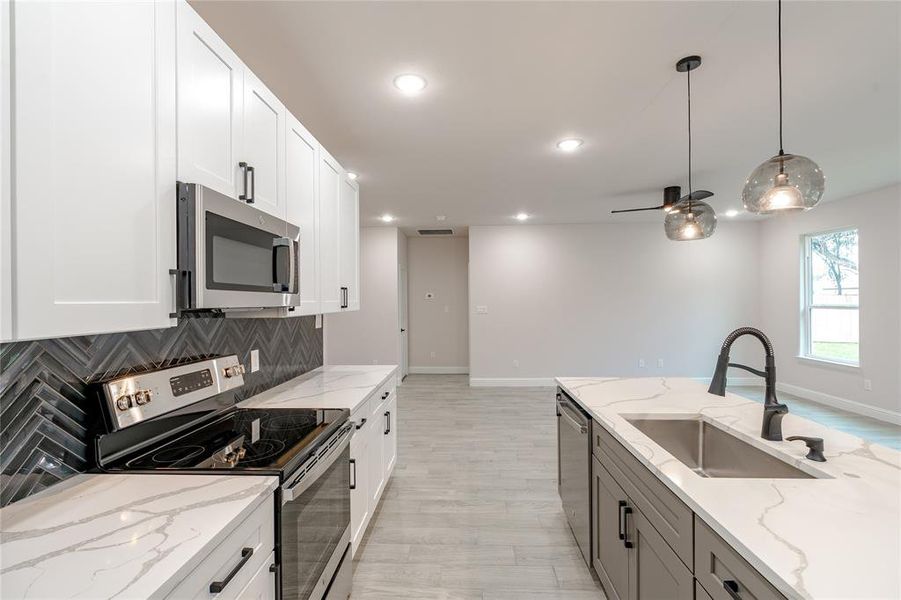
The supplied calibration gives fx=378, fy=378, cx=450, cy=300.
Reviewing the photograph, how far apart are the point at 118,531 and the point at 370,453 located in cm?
152

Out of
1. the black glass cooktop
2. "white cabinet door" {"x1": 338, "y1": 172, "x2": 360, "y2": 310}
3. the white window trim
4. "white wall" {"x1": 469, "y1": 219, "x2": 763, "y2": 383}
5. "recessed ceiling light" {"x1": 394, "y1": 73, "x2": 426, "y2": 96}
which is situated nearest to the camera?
the black glass cooktop

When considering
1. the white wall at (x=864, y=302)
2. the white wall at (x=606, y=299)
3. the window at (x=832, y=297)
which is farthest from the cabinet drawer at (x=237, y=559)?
the window at (x=832, y=297)

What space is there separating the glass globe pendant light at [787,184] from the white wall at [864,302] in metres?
4.45

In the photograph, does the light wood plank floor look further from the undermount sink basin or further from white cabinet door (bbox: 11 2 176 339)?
white cabinet door (bbox: 11 2 176 339)

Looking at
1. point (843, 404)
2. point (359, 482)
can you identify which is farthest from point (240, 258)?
point (843, 404)

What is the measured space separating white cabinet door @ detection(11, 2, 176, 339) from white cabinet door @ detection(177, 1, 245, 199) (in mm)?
57

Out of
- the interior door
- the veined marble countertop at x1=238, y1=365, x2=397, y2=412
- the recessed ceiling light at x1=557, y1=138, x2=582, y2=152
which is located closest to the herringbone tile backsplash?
the veined marble countertop at x1=238, y1=365, x2=397, y2=412

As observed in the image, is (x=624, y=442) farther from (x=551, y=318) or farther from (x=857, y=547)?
(x=551, y=318)

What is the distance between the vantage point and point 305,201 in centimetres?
211

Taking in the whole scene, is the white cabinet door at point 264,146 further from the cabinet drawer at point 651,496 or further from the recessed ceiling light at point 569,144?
the recessed ceiling light at point 569,144

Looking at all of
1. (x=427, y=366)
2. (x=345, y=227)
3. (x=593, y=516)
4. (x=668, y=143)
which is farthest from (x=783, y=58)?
(x=427, y=366)

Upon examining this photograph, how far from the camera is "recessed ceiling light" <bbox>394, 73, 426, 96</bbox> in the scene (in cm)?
207

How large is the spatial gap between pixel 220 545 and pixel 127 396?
2.27ft

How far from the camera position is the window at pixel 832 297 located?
4852 mm
